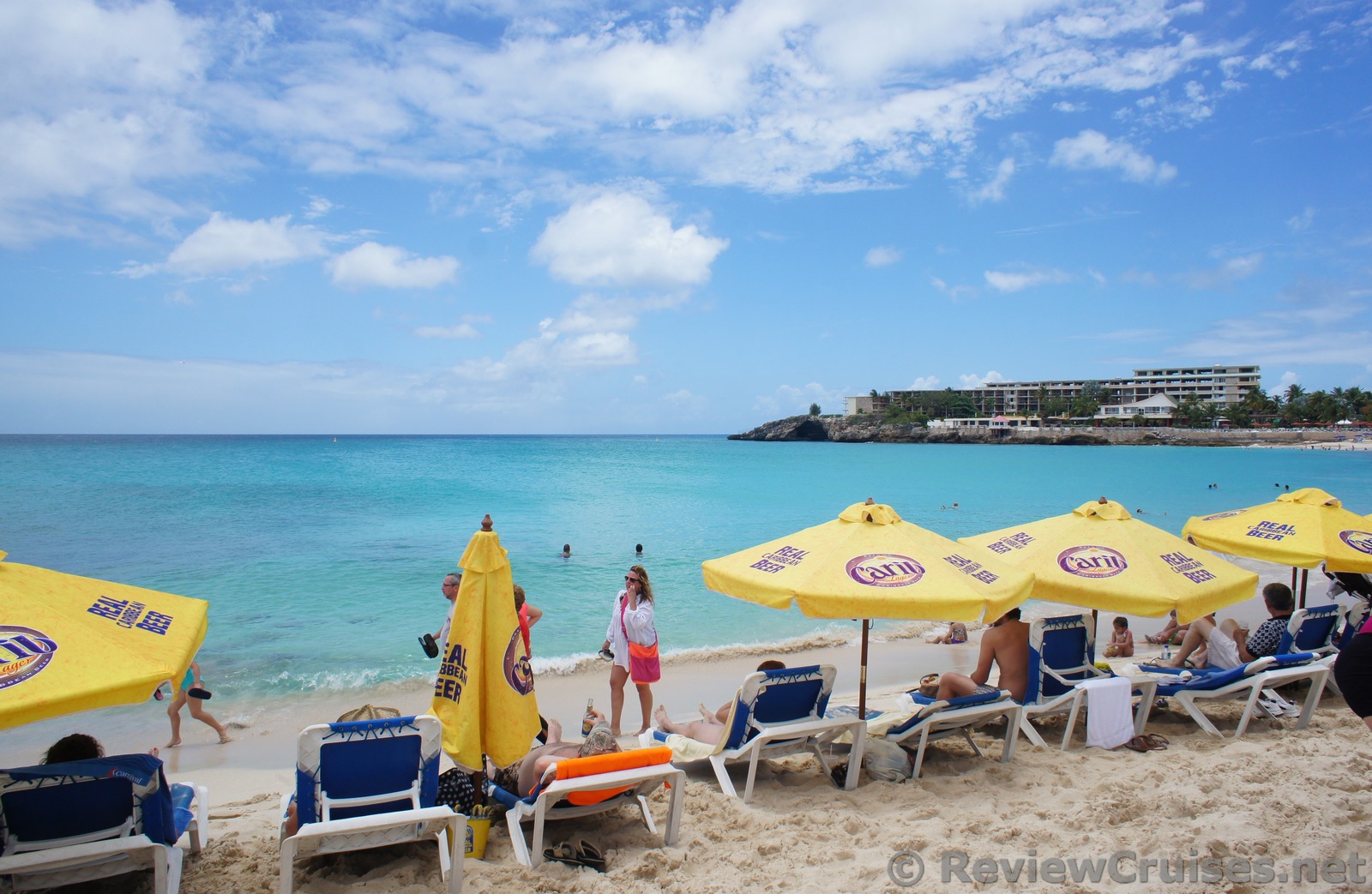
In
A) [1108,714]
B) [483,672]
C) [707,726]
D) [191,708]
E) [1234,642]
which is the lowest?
[191,708]

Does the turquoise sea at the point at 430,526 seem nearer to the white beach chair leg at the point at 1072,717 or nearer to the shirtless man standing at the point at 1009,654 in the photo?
the shirtless man standing at the point at 1009,654

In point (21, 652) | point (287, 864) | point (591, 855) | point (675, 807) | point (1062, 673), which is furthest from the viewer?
point (1062, 673)

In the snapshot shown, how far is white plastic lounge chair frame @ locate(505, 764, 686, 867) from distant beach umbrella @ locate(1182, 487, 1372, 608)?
596cm

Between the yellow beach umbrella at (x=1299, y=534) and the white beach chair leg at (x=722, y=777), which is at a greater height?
the yellow beach umbrella at (x=1299, y=534)

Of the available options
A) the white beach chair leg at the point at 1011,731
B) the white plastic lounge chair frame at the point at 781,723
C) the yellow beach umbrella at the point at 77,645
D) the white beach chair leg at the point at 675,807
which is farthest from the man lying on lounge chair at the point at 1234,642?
the yellow beach umbrella at the point at 77,645

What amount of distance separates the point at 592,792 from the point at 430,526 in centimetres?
2251

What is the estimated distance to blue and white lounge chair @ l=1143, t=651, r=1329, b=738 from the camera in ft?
19.7

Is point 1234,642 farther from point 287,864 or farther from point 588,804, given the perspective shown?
point 287,864

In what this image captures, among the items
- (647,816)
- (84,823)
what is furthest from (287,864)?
(647,816)

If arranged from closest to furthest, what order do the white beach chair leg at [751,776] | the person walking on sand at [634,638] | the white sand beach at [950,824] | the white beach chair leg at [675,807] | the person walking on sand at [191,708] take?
the white sand beach at [950,824] → the white beach chair leg at [675,807] → the white beach chair leg at [751,776] → the person walking on sand at [634,638] → the person walking on sand at [191,708]

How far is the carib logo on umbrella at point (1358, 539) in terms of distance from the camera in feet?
23.0

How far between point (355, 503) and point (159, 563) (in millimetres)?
15122

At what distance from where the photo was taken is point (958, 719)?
5.29 metres

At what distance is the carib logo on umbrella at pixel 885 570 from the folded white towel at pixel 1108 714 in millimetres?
Answer: 2077
